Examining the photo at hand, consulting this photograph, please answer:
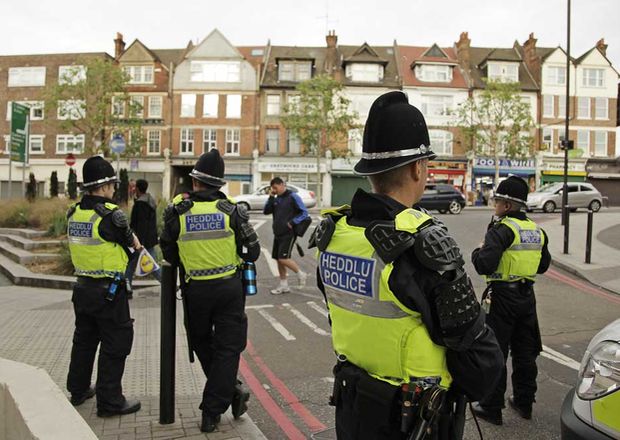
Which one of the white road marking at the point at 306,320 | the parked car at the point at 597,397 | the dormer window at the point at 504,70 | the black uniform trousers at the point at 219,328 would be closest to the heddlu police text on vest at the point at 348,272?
the parked car at the point at 597,397

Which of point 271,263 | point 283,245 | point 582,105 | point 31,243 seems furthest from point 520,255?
point 582,105

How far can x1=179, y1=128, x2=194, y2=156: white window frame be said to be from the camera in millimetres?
40438

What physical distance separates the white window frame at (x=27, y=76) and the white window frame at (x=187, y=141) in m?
13.8

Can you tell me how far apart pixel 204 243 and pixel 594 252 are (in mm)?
11999

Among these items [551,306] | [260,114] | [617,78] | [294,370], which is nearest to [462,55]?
[617,78]

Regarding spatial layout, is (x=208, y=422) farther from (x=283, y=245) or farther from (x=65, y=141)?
(x=65, y=141)

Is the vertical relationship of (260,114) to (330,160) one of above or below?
above

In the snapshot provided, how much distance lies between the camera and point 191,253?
386cm

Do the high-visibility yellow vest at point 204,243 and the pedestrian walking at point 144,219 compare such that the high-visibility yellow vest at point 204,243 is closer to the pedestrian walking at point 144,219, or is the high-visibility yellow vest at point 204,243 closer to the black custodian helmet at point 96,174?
the black custodian helmet at point 96,174

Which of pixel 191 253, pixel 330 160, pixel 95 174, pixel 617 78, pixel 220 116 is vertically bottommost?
pixel 191 253

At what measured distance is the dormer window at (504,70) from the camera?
136 feet

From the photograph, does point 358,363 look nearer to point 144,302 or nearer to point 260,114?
point 144,302

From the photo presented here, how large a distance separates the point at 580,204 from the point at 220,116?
26601 mm

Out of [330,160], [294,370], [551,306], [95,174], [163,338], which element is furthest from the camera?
[330,160]
